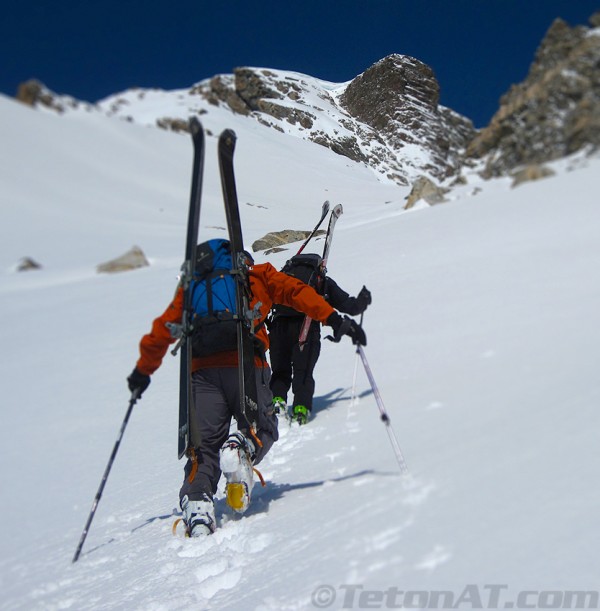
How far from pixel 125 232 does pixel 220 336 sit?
1530 cm

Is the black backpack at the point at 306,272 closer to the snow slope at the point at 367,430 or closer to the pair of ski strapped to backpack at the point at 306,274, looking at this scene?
the pair of ski strapped to backpack at the point at 306,274

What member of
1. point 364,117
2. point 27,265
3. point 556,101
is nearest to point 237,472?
point 556,101

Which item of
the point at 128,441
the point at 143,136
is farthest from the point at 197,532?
the point at 143,136

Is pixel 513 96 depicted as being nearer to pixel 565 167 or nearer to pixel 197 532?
pixel 565 167

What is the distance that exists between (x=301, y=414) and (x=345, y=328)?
125 centimetres

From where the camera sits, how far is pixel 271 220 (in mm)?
5145

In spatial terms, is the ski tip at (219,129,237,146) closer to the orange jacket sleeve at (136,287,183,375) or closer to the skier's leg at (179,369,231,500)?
the orange jacket sleeve at (136,287,183,375)

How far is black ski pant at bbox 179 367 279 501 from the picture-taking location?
260cm

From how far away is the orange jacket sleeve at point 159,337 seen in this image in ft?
8.67

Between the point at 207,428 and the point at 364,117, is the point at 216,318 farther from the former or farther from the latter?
the point at 364,117

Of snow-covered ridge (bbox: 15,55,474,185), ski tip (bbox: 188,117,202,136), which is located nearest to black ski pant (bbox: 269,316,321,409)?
ski tip (bbox: 188,117,202,136)

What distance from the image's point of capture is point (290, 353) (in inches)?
157

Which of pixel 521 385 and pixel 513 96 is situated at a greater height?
pixel 513 96

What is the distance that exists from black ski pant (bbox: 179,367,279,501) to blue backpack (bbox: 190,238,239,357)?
0.16 meters
